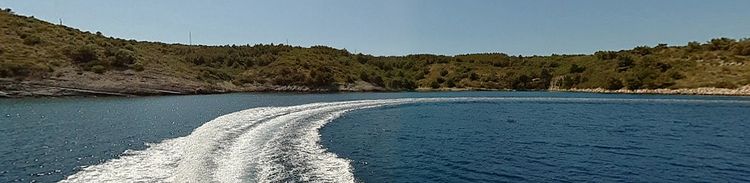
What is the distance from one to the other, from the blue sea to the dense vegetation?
33.1 m

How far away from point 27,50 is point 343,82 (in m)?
49.1

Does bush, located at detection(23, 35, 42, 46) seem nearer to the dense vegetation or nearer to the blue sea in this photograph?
the dense vegetation

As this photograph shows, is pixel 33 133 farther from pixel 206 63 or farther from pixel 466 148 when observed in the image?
pixel 206 63

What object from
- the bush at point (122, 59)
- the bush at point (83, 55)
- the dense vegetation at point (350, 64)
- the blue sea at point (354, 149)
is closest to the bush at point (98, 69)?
the dense vegetation at point (350, 64)

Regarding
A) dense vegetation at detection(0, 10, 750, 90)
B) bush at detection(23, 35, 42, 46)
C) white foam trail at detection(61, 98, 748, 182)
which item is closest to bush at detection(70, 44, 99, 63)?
dense vegetation at detection(0, 10, 750, 90)

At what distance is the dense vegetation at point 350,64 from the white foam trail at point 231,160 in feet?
146

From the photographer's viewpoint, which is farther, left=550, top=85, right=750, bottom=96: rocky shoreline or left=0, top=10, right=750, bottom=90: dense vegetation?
left=550, top=85, right=750, bottom=96: rocky shoreline

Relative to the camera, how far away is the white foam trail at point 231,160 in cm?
1438

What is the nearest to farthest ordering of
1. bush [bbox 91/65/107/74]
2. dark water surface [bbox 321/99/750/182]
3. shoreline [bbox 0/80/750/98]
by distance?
dark water surface [bbox 321/99/750/182] → shoreline [bbox 0/80/750/98] → bush [bbox 91/65/107/74]

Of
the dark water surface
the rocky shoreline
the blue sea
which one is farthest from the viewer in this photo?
the rocky shoreline

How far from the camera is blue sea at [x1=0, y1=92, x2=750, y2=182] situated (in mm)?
15516

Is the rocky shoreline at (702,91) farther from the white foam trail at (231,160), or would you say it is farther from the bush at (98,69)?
the bush at (98,69)

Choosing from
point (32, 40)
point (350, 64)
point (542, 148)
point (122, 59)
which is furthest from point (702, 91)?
point (32, 40)

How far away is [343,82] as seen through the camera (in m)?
91.9
